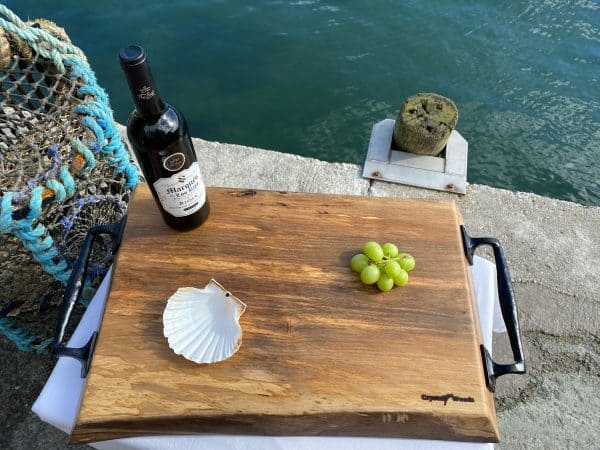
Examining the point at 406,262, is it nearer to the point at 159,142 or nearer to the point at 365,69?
the point at 159,142

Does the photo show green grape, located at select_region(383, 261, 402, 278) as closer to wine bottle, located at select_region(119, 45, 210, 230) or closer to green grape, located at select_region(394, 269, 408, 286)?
green grape, located at select_region(394, 269, 408, 286)

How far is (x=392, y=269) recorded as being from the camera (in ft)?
4.50

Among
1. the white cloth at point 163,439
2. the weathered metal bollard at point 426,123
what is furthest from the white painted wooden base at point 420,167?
the white cloth at point 163,439

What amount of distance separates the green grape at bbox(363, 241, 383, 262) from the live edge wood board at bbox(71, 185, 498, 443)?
99 mm

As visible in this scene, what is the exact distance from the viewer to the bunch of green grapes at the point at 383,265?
4.54ft

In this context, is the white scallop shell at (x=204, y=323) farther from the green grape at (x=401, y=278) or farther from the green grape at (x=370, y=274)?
the green grape at (x=401, y=278)

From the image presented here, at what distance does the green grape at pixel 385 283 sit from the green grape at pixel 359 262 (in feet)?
0.23

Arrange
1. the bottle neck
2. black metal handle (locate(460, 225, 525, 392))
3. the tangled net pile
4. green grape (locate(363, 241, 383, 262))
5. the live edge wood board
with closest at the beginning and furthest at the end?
the bottle neck, the live edge wood board, black metal handle (locate(460, 225, 525, 392)), green grape (locate(363, 241, 383, 262)), the tangled net pile

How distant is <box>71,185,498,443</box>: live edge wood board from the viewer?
120cm

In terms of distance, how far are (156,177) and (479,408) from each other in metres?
1.16

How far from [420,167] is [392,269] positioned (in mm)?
A: 1808

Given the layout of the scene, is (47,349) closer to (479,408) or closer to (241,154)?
(241,154)

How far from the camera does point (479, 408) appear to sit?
1.20m

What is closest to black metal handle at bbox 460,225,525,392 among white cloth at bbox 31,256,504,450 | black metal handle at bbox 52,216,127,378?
white cloth at bbox 31,256,504,450
